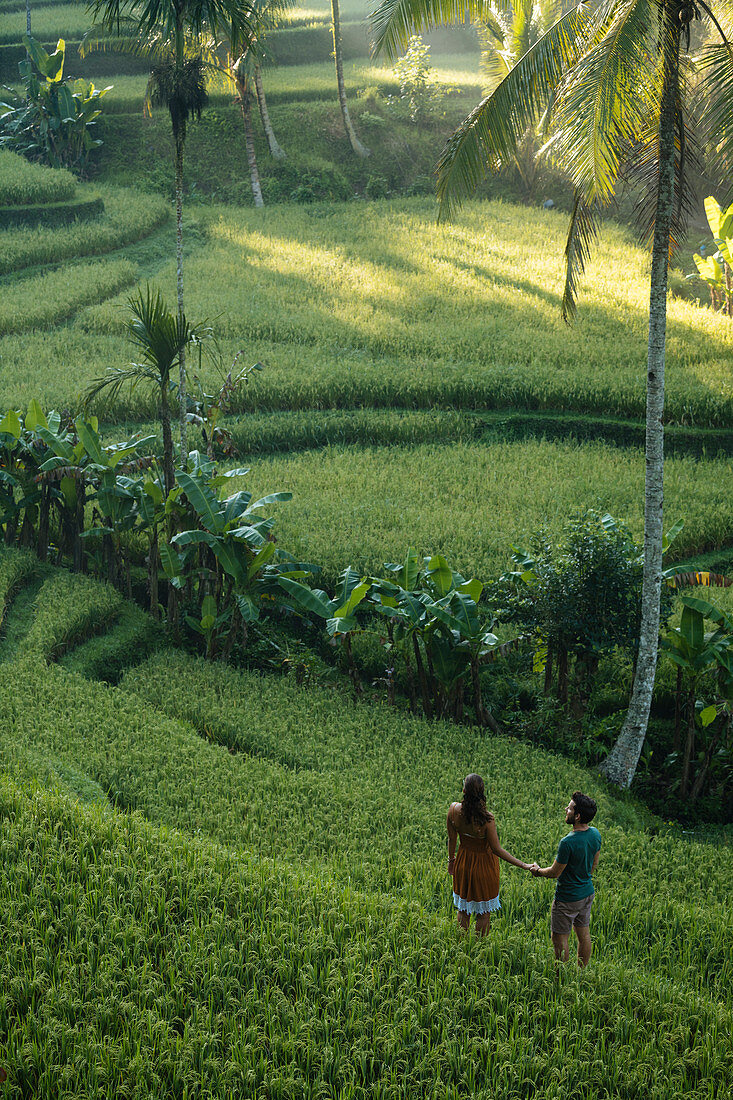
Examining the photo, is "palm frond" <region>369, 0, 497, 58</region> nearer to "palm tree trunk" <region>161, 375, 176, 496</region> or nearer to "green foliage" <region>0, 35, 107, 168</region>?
"palm tree trunk" <region>161, 375, 176, 496</region>

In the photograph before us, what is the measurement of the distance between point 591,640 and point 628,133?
403 centimetres

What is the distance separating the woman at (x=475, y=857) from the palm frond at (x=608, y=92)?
4.39 m

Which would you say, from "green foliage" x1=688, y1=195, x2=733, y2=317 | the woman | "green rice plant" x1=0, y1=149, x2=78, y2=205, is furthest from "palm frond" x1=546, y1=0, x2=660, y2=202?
"green rice plant" x1=0, y1=149, x2=78, y2=205

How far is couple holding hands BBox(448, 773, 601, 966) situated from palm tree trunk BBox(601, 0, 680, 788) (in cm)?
283

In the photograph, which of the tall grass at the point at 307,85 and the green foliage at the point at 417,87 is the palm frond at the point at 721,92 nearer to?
the tall grass at the point at 307,85

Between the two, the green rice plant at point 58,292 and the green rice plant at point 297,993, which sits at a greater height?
the green rice plant at point 58,292

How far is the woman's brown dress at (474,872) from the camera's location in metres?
4.29

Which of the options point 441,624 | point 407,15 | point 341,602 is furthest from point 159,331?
point 441,624

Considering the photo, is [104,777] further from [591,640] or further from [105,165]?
[105,165]

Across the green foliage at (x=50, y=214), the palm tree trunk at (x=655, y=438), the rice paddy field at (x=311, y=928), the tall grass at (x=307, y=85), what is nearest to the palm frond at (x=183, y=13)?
the palm tree trunk at (x=655, y=438)

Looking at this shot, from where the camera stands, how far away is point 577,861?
423 centimetres

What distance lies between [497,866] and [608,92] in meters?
5.01

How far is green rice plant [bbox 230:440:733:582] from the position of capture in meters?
9.82

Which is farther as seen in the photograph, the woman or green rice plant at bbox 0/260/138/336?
green rice plant at bbox 0/260/138/336
